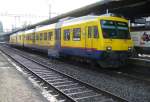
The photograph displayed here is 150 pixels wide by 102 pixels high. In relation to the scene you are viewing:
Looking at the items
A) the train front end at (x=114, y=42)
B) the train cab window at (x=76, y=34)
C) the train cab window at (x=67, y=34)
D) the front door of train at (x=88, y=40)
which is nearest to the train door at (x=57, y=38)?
the train cab window at (x=67, y=34)

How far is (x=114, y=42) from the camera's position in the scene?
16.0m

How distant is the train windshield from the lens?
15.8 meters

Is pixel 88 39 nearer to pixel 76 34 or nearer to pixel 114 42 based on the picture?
pixel 114 42

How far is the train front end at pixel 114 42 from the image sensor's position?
51.2 ft

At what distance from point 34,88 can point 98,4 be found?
35.3ft

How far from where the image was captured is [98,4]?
2053 centimetres

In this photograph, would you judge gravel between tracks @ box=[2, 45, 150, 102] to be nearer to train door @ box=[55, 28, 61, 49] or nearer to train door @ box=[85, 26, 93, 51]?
train door @ box=[85, 26, 93, 51]

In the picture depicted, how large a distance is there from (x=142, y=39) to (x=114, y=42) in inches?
320

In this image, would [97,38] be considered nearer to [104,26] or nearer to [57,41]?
[104,26]

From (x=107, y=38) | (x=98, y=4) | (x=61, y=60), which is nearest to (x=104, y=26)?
(x=107, y=38)

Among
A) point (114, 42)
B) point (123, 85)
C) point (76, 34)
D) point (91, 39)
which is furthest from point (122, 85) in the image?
point (76, 34)

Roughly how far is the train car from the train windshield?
656 cm

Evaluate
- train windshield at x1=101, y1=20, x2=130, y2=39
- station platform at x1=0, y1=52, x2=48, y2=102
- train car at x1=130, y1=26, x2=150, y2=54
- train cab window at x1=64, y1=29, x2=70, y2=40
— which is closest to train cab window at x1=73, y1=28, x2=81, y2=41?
train cab window at x1=64, y1=29, x2=70, y2=40

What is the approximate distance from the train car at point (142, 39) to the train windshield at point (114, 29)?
6.56 metres
